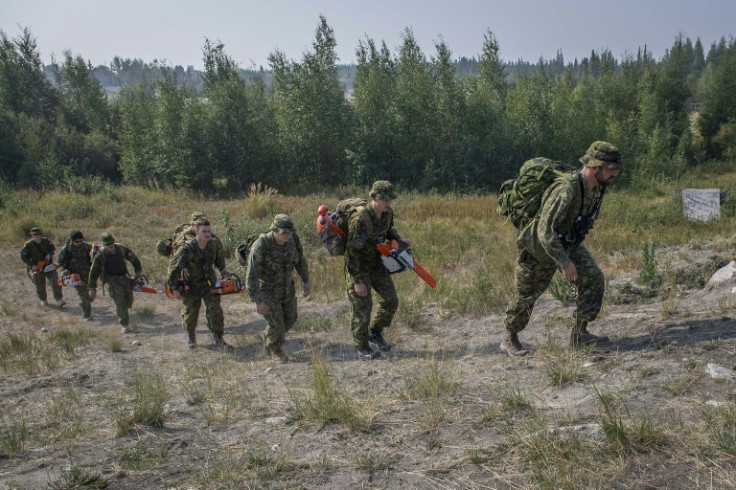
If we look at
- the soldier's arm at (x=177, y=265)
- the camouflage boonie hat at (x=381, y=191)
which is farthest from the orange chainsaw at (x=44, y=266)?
the camouflage boonie hat at (x=381, y=191)

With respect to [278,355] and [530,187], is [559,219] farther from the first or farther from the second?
[278,355]

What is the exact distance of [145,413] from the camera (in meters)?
3.84

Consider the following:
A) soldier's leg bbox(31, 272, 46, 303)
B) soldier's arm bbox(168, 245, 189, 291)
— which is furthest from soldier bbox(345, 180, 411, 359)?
soldier's leg bbox(31, 272, 46, 303)

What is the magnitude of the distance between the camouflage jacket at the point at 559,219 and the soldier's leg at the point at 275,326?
2872 mm

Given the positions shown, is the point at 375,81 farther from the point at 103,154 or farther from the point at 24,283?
the point at 24,283

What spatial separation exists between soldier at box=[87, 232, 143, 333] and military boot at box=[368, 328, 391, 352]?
4.41 m

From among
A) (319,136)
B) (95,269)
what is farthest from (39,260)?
(319,136)

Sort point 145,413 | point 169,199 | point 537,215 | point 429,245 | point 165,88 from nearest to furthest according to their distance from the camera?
point 145,413 → point 537,215 → point 429,245 → point 169,199 → point 165,88

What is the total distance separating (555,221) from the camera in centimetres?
395

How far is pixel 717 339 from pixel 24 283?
12615mm

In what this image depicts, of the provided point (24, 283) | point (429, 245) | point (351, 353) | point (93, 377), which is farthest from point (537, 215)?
point (24, 283)

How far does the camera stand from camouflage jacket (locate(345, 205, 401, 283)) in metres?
5.12

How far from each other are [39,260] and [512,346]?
9.07 meters

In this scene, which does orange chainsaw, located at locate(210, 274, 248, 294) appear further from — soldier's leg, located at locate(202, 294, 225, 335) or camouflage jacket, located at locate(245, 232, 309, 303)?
camouflage jacket, located at locate(245, 232, 309, 303)
